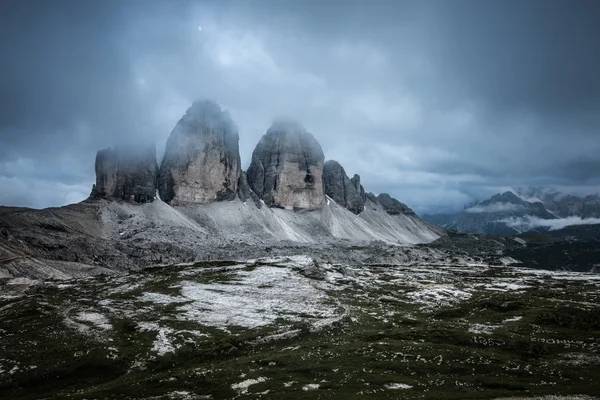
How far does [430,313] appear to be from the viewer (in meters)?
89.7

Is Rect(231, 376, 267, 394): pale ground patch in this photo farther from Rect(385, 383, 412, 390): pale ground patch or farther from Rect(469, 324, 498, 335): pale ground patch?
Rect(469, 324, 498, 335): pale ground patch

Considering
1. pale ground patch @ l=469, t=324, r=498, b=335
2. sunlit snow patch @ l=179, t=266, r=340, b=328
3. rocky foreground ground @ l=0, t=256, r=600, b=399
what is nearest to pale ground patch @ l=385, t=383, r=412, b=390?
rocky foreground ground @ l=0, t=256, r=600, b=399

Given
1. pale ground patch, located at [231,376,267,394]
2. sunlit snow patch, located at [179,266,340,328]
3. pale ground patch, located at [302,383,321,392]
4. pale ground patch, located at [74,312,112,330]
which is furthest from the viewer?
sunlit snow patch, located at [179,266,340,328]

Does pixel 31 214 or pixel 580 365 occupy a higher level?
pixel 31 214

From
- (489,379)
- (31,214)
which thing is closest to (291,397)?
(489,379)

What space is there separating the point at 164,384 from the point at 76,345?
2421 centimetres

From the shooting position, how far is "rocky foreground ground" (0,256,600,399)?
45.0 m

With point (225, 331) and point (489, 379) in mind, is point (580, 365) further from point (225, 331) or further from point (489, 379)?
point (225, 331)

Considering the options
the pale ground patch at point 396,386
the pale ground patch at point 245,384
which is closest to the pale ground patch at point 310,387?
the pale ground patch at point 245,384

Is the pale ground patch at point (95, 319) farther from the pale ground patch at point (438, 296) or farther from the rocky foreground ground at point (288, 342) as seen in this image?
the pale ground patch at point (438, 296)

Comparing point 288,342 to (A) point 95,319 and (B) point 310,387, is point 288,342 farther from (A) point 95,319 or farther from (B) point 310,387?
(A) point 95,319

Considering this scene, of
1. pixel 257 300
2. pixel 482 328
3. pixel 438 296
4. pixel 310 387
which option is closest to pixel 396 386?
pixel 310 387

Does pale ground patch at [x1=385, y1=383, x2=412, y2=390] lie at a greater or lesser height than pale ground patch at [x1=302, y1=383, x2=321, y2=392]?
greater

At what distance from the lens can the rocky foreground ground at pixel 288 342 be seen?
45031 millimetres
